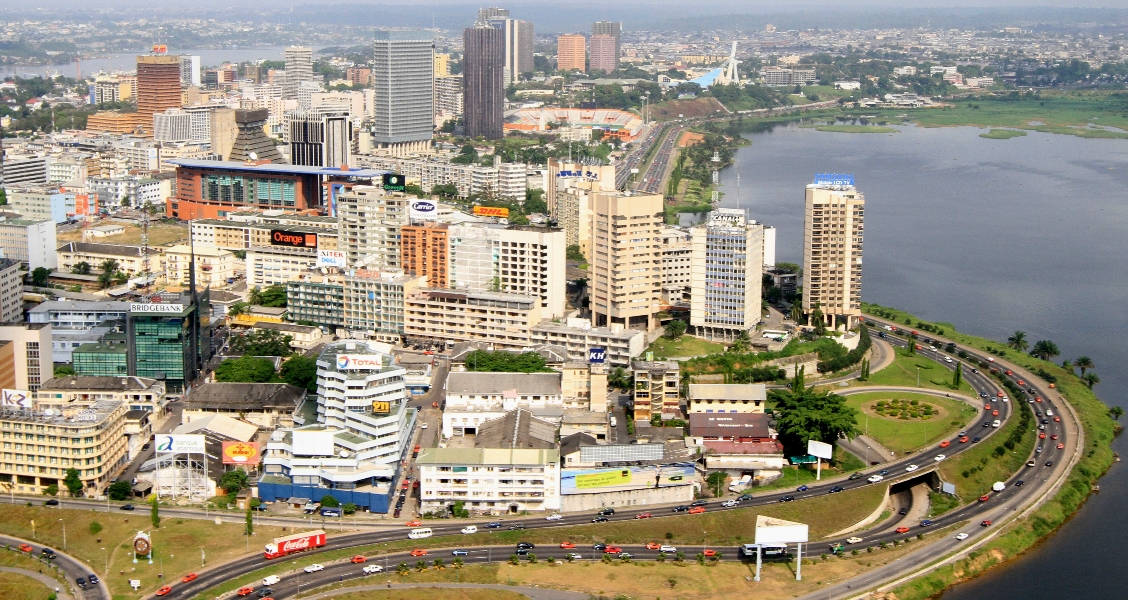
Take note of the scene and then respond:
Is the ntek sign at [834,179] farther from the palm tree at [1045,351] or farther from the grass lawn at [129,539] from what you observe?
the grass lawn at [129,539]

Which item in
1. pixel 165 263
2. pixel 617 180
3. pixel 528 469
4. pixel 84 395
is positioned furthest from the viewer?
pixel 617 180

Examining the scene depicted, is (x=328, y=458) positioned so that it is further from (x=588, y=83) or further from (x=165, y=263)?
(x=588, y=83)

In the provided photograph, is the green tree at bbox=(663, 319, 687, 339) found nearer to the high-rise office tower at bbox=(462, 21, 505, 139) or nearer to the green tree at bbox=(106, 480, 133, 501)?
the green tree at bbox=(106, 480, 133, 501)

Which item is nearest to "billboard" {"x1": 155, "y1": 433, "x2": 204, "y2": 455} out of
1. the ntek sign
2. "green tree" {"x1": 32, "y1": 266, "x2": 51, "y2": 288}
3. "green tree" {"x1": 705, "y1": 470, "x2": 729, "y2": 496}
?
"green tree" {"x1": 705, "y1": 470, "x2": 729, "y2": 496}

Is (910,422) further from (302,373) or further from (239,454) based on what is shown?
(239,454)

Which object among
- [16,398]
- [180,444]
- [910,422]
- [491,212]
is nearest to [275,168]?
[491,212]

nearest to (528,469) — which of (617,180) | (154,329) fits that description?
(154,329)
